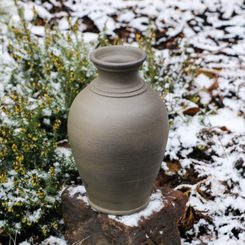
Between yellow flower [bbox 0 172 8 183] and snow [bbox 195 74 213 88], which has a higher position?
yellow flower [bbox 0 172 8 183]

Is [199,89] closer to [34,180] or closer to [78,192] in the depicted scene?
[78,192]

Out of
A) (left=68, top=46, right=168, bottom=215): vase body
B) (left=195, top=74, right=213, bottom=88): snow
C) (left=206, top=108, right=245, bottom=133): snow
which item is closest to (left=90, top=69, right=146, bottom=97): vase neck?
(left=68, top=46, right=168, bottom=215): vase body

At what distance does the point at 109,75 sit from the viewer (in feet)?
6.42

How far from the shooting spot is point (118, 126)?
1915 mm

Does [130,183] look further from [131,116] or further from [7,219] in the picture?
[7,219]

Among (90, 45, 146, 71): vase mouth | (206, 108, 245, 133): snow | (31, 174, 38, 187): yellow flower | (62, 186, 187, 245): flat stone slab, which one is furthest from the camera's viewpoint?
(206, 108, 245, 133): snow

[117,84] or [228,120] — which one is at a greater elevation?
[117,84]

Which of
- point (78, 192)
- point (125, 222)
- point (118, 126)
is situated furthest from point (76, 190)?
point (118, 126)

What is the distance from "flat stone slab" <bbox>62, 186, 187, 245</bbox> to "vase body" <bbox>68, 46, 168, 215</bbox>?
193 mm

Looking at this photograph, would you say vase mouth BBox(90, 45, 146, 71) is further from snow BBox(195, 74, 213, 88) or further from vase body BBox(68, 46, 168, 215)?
snow BBox(195, 74, 213, 88)

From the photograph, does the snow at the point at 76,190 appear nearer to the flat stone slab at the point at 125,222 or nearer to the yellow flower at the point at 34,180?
the flat stone slab at the point at 125,222

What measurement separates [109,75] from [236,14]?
3219 millimetres

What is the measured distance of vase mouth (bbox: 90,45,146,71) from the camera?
6.23 ft

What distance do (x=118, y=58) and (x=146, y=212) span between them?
807 mm
